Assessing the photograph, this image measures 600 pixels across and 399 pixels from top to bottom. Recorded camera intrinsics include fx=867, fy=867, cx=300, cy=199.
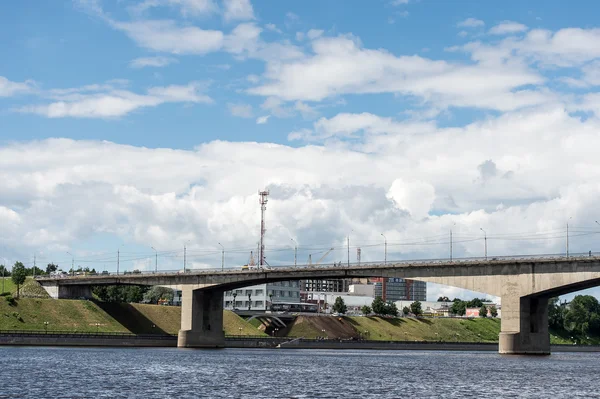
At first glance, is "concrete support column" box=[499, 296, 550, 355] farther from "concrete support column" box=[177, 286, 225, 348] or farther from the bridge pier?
the bridge pier

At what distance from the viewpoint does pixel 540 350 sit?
121188 mm

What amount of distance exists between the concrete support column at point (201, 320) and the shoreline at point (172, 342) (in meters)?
5.29

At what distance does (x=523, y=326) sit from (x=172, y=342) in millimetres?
63087

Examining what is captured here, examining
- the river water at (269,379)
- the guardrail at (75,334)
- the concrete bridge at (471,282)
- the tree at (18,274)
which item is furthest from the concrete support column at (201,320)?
the river water at (269,379)

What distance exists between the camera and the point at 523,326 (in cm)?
11781

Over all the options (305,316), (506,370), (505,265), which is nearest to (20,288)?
(305,316)

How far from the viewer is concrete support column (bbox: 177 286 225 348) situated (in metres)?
146

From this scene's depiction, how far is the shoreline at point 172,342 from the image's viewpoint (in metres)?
131

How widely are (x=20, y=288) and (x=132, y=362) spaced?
8277cm

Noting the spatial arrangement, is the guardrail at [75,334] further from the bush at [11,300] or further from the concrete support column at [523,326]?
the concrete support column at [523,326]

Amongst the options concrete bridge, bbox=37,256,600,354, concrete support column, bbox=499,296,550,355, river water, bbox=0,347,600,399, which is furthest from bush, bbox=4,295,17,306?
concrete support column, bbox=499,296,550,355

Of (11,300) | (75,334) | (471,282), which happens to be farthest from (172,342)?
(471,282)

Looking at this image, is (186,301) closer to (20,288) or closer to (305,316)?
(20,288)

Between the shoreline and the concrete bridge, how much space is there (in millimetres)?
5775
